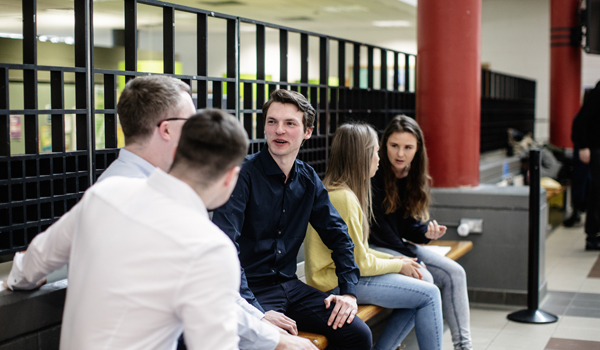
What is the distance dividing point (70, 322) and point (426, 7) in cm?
405

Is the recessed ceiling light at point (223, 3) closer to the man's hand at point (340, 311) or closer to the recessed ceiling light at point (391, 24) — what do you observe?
the recessed ceiling light at point (391, 24)

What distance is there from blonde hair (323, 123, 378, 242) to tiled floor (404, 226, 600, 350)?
1.31m

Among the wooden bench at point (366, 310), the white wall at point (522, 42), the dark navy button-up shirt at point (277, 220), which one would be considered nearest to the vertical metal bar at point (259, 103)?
the wooden bench at point (366, 310)

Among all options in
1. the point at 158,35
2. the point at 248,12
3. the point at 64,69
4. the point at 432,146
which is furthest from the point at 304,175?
the point at 158,35

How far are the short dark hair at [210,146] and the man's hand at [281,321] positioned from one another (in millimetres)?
1049

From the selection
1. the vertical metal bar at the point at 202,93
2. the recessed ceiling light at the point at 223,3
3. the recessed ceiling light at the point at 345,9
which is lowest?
the vertical metal bar at the point at 202,93

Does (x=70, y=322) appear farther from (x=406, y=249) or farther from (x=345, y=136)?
(x=406, y=249)

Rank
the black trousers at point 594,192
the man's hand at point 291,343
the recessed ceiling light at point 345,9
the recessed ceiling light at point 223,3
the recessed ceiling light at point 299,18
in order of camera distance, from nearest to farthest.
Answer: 1. the man's hand at point 291,343
2. the black trousers at point 594,192
3. the recessed ceiling light at point 223,3
4. the recessed ceiling light at point 345,9
5. the recessed ceiling light at point 299,18

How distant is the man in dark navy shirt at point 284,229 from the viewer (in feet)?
8.10

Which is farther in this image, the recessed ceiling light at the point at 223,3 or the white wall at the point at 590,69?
the white wall at the point at 590,69

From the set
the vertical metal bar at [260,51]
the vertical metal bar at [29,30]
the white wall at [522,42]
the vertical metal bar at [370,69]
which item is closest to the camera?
the vertical metal bar at [29,30]

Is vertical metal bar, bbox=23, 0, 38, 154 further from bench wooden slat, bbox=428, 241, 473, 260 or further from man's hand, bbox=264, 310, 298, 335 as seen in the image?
bench wooden slat, bbox=428, 241, 473, 260

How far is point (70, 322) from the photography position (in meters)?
1.44

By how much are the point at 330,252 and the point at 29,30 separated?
60.5 inches
